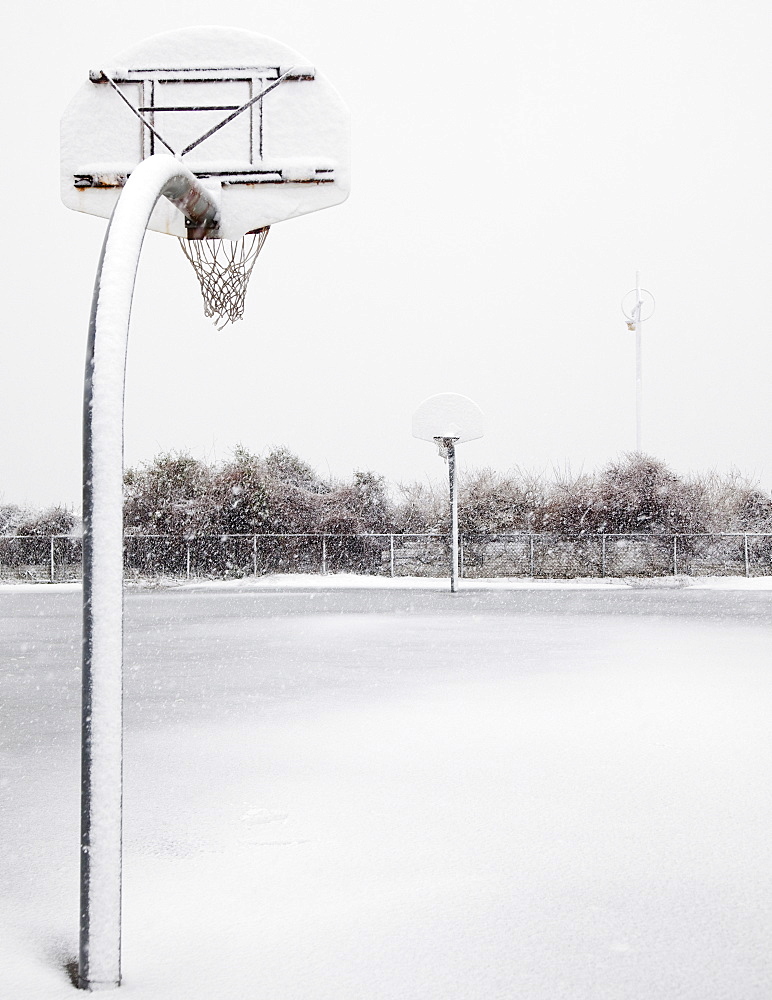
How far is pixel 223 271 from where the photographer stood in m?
6.14

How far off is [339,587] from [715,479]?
11983 mm

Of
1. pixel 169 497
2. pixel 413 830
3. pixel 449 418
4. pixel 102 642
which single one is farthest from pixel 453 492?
pixel 102 642

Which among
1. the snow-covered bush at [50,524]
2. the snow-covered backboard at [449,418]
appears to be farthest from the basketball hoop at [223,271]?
the snow-covered bush at [50,524]

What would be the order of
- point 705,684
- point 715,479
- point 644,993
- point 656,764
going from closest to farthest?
point 644,993 < point 656,764 < point 705,684 < point 715,479

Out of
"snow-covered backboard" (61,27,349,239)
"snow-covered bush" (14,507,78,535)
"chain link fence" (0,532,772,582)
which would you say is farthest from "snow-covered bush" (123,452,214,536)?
"snow-covered backboard" (61,27,349,239)

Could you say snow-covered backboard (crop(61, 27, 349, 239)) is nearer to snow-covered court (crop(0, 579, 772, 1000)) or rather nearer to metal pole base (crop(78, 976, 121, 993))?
snow-covered court (crop(0, 579, 772, 1000))

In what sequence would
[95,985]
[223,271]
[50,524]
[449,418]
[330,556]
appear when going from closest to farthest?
[95,985] → [223,271] → [449,418] → [330,556] → [50,524]

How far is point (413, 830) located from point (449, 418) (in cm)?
1704

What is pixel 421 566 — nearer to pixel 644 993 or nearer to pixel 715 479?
pixel 715 479

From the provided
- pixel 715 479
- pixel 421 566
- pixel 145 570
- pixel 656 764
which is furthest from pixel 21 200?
pixel 656 764

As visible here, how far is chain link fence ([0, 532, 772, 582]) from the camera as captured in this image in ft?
79.5

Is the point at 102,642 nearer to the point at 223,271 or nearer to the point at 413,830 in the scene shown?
the point at 413,830

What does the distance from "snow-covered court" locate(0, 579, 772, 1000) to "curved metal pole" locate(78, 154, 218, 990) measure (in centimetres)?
19

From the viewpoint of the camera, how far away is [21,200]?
40312mm
